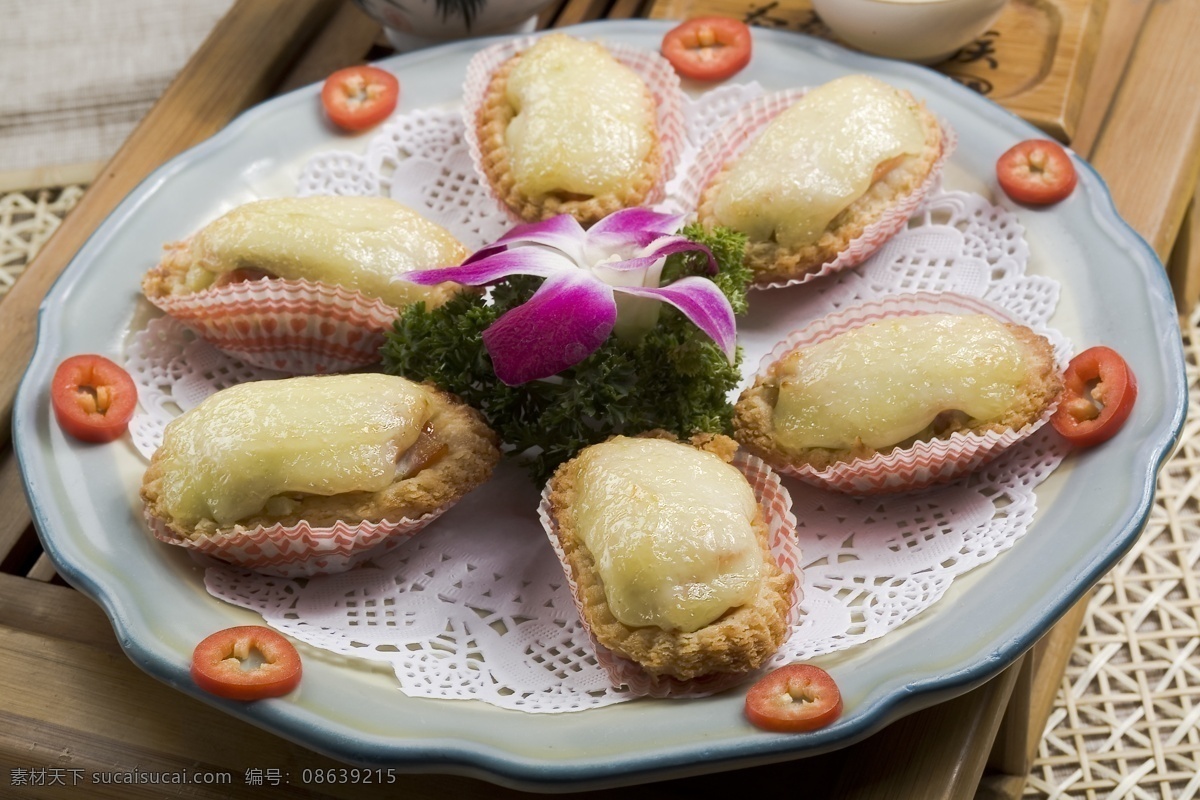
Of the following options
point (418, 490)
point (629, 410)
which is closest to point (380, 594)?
point (418, 490)

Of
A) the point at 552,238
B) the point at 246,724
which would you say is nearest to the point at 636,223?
the point at 552,238

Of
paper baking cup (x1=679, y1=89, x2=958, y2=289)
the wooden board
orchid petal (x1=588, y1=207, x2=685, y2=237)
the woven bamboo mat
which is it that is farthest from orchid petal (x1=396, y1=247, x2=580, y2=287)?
the wooden board

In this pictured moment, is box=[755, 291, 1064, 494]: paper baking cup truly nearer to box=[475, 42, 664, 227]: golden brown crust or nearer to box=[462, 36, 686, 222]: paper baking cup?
box=[475, 42, 664, 227]: golden brown crust

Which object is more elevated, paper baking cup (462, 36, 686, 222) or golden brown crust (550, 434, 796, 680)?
paper baking cup (462, 36, 686, 222)

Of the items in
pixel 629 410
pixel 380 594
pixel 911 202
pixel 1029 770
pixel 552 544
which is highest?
pixel 911 202

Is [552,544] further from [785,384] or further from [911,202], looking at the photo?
[911,202]

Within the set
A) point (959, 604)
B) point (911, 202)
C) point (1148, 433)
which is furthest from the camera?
point (911, 202)

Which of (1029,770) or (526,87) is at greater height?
(526,87)
